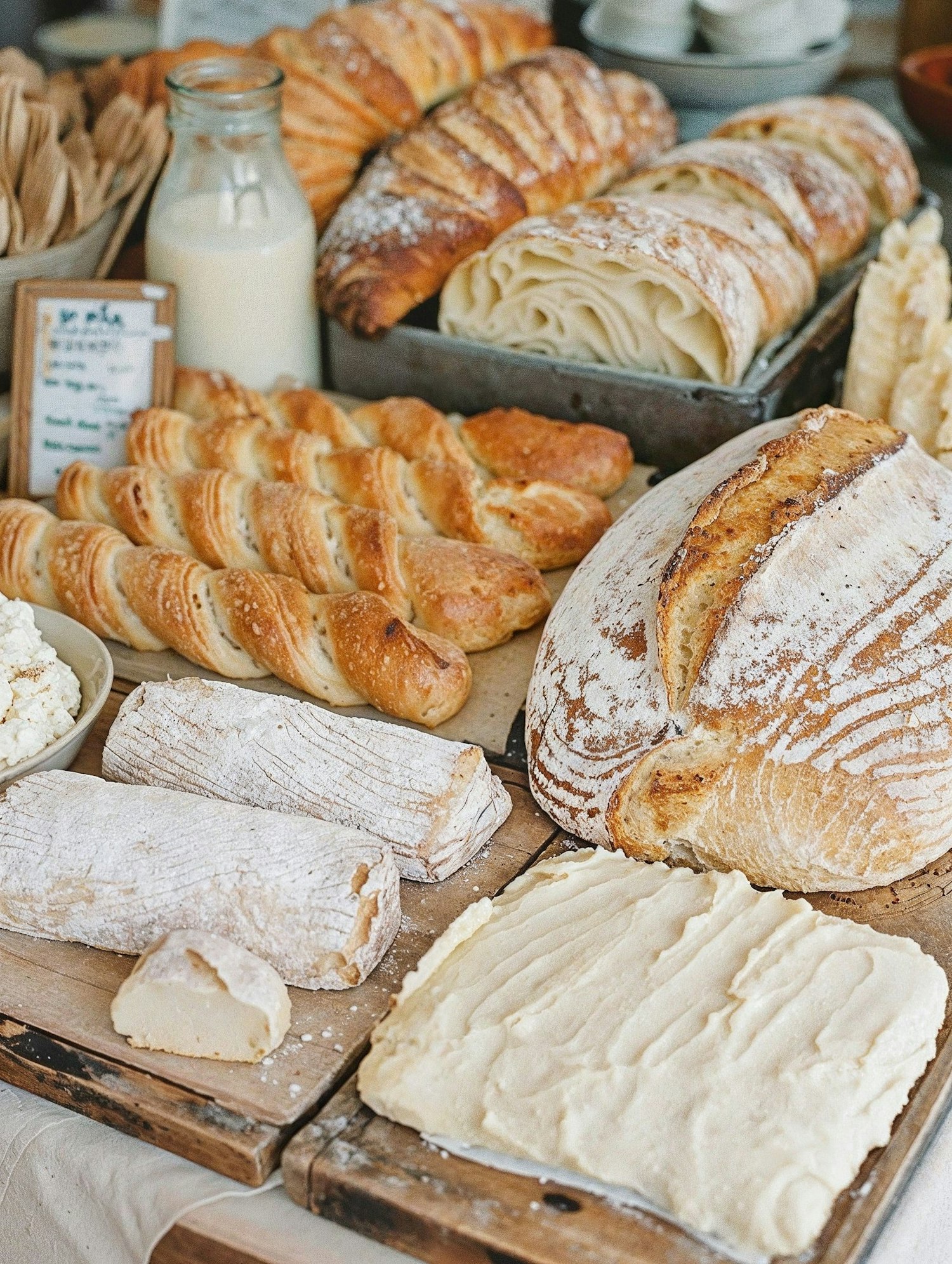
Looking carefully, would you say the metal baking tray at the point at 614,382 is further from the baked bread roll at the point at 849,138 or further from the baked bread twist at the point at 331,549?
the baked bread twist at the point at 331,549

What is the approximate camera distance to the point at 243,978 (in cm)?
135

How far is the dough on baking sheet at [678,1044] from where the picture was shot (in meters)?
1.21

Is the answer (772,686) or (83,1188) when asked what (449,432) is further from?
(83,1188)

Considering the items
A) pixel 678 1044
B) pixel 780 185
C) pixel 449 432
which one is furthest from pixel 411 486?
pixel 678 1044

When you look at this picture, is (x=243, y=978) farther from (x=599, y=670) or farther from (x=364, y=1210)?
(x=599, y=670)

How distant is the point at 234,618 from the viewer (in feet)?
6.49

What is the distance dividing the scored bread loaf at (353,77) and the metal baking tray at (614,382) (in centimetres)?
39

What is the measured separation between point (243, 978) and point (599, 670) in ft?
2.09

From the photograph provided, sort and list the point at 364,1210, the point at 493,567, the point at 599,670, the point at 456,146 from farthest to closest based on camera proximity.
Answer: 1. the point at 456,146
2. the point at 493,567
3. the point at 599,670
4. the point at 364,1210

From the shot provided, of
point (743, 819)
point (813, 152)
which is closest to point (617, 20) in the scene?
point (813, 152)

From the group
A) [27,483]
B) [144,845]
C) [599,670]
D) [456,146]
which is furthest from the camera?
[456,146]

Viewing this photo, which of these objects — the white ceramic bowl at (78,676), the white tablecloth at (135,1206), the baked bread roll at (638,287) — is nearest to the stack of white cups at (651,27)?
the baked bread roll at (638,287)

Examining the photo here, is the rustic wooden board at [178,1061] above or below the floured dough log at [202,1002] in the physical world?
below

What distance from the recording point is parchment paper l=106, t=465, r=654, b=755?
6.28ft
